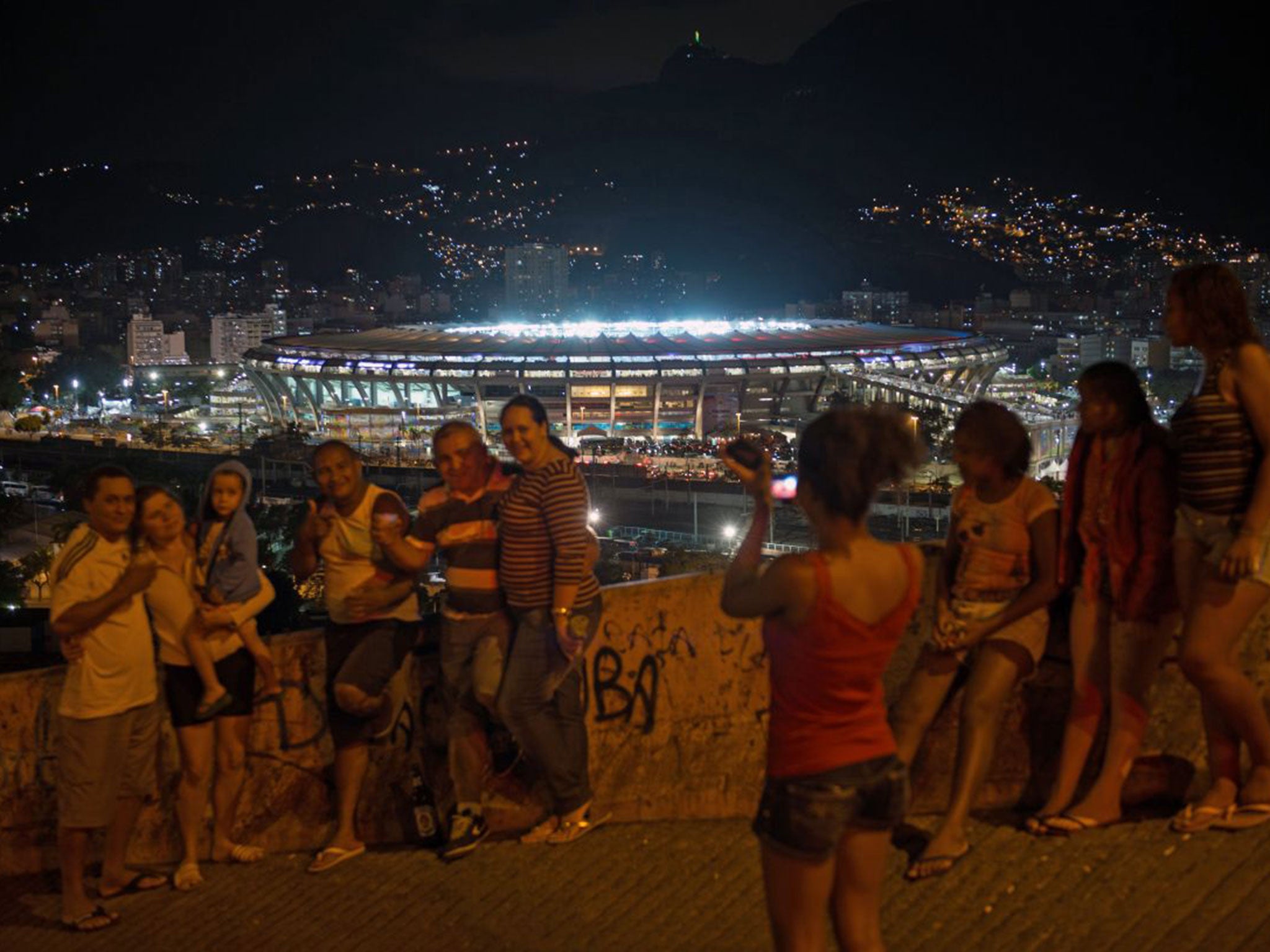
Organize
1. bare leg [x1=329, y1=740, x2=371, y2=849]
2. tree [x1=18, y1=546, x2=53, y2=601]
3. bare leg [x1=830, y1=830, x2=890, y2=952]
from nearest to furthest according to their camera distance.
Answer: bare leg [x1=830, y1=830, x2=890, y2=952]
bare leg [x1=329, y1=740, x2=371, y2=849]
tree [x1=18, y1=546, x2=53, y2=601]

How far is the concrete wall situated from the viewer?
14.8 feet

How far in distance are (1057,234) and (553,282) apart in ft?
285

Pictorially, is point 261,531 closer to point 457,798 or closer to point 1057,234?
point 457,798

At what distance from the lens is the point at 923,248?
190 m

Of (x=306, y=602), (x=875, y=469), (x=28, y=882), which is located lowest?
(x=306, y=602)

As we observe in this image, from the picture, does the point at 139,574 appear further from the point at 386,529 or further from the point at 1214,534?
the point at 1214,534

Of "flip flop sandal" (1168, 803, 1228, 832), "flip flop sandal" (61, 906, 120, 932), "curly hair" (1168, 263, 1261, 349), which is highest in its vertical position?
"curly hair" (1168, 263, 1261, 349)

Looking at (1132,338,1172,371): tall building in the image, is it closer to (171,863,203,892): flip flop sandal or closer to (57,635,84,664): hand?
(171,863,203,892): flip flop sandal

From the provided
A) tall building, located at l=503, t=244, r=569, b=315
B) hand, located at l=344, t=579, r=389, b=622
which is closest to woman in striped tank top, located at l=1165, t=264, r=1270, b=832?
hand, located at l=344, t=579, r=389, b=622

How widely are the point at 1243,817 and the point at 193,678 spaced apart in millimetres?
3600

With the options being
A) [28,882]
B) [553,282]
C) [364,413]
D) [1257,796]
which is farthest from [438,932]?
[553,282]

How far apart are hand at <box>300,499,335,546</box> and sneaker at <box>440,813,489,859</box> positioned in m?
1.13

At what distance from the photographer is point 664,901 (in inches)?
154

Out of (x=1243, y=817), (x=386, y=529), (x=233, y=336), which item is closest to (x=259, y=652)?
(x=386, y=529)
